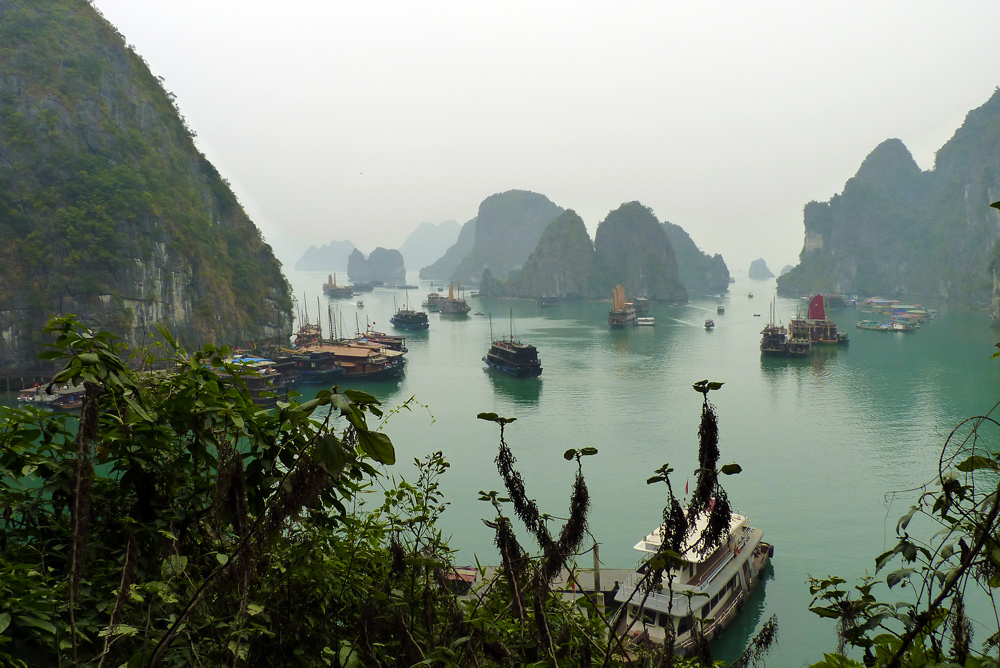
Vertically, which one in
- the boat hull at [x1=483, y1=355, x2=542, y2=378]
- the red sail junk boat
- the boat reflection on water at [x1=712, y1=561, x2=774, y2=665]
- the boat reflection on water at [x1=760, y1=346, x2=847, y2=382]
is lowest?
the boat reflection on water at [x1=712, y1=561, x2=774, y2=665]

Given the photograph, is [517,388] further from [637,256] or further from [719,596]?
[637,256]

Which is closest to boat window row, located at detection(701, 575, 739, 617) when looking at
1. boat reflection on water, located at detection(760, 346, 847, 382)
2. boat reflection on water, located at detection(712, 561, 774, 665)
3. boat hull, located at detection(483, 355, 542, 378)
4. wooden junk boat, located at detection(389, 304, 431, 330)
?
boat reflection on water, located at detection(712, 561, 774, 665)

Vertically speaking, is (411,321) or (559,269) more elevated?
(559,269)

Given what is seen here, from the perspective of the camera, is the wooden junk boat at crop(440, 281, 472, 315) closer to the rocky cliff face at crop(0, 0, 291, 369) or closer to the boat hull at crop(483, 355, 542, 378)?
the rocky cliff face at crop(0, 0, 291, 369)

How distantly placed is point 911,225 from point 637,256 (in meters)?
39.2

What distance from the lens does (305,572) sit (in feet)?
7.70

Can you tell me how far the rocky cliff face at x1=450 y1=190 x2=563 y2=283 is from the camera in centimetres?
15162

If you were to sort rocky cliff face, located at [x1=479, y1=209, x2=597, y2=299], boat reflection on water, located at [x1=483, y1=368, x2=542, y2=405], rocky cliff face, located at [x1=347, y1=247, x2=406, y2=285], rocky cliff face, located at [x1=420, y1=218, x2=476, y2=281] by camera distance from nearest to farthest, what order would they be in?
boat reflection on water, located at [x1=483, y1=368, x2=542, y2=405], rocky cliff face, located at [x1=479, y1=209, x2=597, y2=299], rocky cliff face, located at [x1=347, y1=247, x2=406, y2=285], rocky cliff face, located at [x1=420, y1=218, x2=476, y2=281]

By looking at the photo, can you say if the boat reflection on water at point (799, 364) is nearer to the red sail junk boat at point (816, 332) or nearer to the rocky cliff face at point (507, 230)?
the red sail junk boat at point (816, 332)

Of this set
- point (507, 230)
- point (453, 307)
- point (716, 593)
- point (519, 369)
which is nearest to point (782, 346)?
point (519, 369)

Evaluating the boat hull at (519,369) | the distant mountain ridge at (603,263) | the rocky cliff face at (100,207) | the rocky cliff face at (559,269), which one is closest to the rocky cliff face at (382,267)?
the distant mountain ridge at (603,263)

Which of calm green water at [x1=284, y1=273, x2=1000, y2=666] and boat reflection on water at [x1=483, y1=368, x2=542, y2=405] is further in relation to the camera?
boat reflection on water at [x1=483, y1=368, x2=542, y2=405]

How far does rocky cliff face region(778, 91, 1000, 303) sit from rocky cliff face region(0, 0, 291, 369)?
243 ft

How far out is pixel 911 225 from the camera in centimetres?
10019
